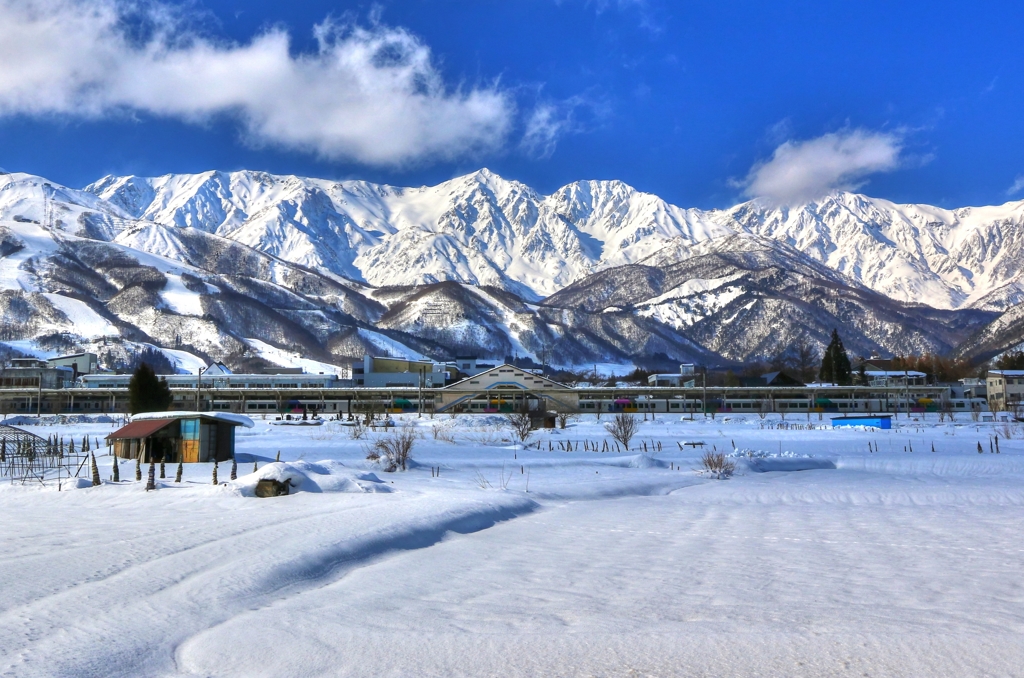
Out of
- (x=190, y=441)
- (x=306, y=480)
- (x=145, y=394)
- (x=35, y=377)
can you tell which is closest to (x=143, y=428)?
(x=190, y=441)

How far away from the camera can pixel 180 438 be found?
3347 centimetres

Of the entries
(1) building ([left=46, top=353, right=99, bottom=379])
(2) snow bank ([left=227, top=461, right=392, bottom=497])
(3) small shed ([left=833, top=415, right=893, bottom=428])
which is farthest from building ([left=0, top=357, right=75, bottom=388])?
(2) snow bank ([left=227, top=461, right=392, bottom=497])

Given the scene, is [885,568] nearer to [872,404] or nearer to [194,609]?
[194,609]

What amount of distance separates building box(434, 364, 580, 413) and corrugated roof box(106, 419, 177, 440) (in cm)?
6653

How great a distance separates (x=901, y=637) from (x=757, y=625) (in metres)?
1.33

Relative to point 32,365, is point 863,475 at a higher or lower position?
lower

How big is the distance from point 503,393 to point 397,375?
23489 millimetres

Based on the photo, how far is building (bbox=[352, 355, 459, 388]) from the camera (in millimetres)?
124306

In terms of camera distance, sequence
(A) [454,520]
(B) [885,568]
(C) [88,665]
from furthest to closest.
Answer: (A) [454,520] → (B) [885,568] → (C) [88,665]

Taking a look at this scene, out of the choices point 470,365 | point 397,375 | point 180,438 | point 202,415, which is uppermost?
point 470,365

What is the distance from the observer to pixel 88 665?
7.45 meters

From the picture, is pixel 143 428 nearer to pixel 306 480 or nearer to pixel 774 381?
pixel 306 480

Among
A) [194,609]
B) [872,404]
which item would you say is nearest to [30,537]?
[194,609]

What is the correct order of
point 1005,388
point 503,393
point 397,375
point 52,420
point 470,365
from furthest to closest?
point 470,365, point 397,375, point 1005,388, point 503,393, point 52,420
